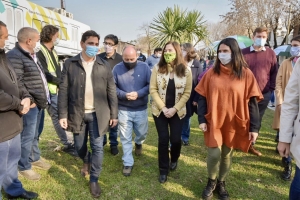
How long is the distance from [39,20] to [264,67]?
9964 mm

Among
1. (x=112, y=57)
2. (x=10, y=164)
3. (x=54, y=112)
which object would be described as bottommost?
(x=10, y=164)

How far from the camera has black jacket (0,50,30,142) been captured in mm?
2056

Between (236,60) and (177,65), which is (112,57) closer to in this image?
(177,65)

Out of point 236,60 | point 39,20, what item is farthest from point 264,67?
point 39,20

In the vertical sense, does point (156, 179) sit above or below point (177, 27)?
below

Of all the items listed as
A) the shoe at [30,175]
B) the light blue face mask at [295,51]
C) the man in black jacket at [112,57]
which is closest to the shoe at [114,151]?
the man in black jacket at [112,57]

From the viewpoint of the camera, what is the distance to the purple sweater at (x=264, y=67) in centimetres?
377

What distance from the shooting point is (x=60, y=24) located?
40.3 feet

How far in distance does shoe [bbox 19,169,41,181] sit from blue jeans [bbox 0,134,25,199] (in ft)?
1.62

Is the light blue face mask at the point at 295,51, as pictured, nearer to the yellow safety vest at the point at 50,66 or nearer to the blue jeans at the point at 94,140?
the blue jeans at the point at 94,140

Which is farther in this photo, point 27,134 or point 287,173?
point 287,173

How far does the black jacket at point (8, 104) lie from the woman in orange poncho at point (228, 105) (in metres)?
1.95

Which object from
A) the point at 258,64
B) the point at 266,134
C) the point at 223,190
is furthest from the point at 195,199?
the point at 266,134

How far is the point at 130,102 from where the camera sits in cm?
349
